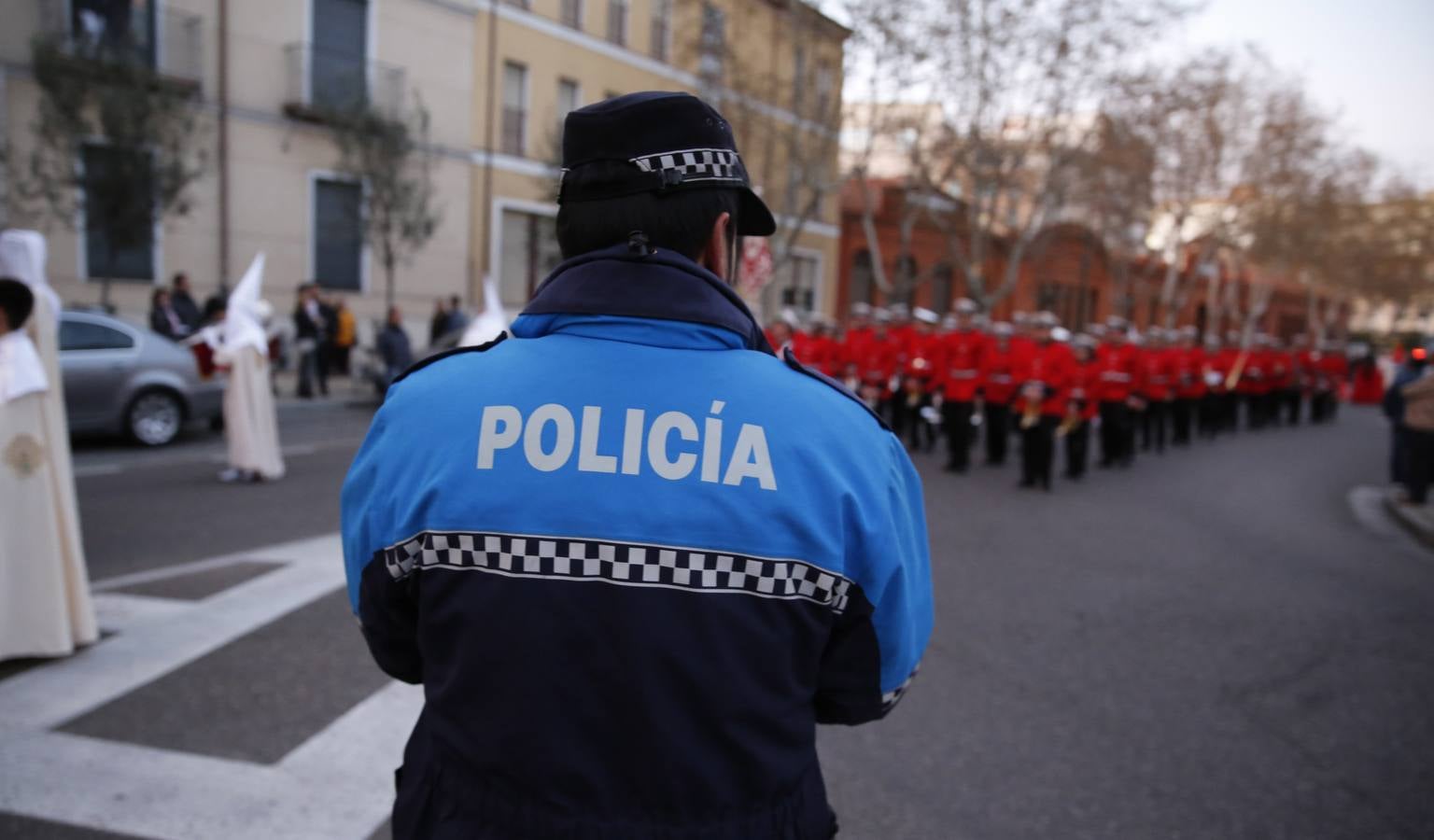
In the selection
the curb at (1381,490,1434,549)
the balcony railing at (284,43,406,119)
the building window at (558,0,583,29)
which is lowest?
the curb at (1381,490,1434,549)

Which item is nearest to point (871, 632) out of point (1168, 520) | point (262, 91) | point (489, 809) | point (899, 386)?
point (489, 809)

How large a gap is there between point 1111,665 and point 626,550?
4865 millimetres

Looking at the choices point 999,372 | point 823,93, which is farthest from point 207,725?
point 823,93

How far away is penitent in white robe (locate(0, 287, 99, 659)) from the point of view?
189 inches

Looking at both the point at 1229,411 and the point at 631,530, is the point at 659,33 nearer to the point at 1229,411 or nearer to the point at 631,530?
the point at 1229,411

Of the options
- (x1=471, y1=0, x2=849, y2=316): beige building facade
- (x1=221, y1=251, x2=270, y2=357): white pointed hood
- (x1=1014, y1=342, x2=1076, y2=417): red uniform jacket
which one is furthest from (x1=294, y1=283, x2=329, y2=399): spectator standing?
(x1=1014, y1=342, x2=1076, y2=417): red uniform jacket

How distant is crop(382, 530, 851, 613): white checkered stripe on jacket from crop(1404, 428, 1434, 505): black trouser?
12961mm

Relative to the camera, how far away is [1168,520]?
34.4ft

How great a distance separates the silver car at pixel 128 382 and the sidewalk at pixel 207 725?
22.3 ft

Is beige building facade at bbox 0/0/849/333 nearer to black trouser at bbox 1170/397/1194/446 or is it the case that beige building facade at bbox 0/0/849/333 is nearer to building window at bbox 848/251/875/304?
building window at bbox 848/251/875/304

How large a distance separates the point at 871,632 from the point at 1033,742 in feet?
10.4

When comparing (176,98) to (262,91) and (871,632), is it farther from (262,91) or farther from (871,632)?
(871,632)

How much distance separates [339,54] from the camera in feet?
Answer: 75.0

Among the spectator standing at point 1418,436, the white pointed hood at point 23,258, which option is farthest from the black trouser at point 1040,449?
the white pointed hood at point 23,258
